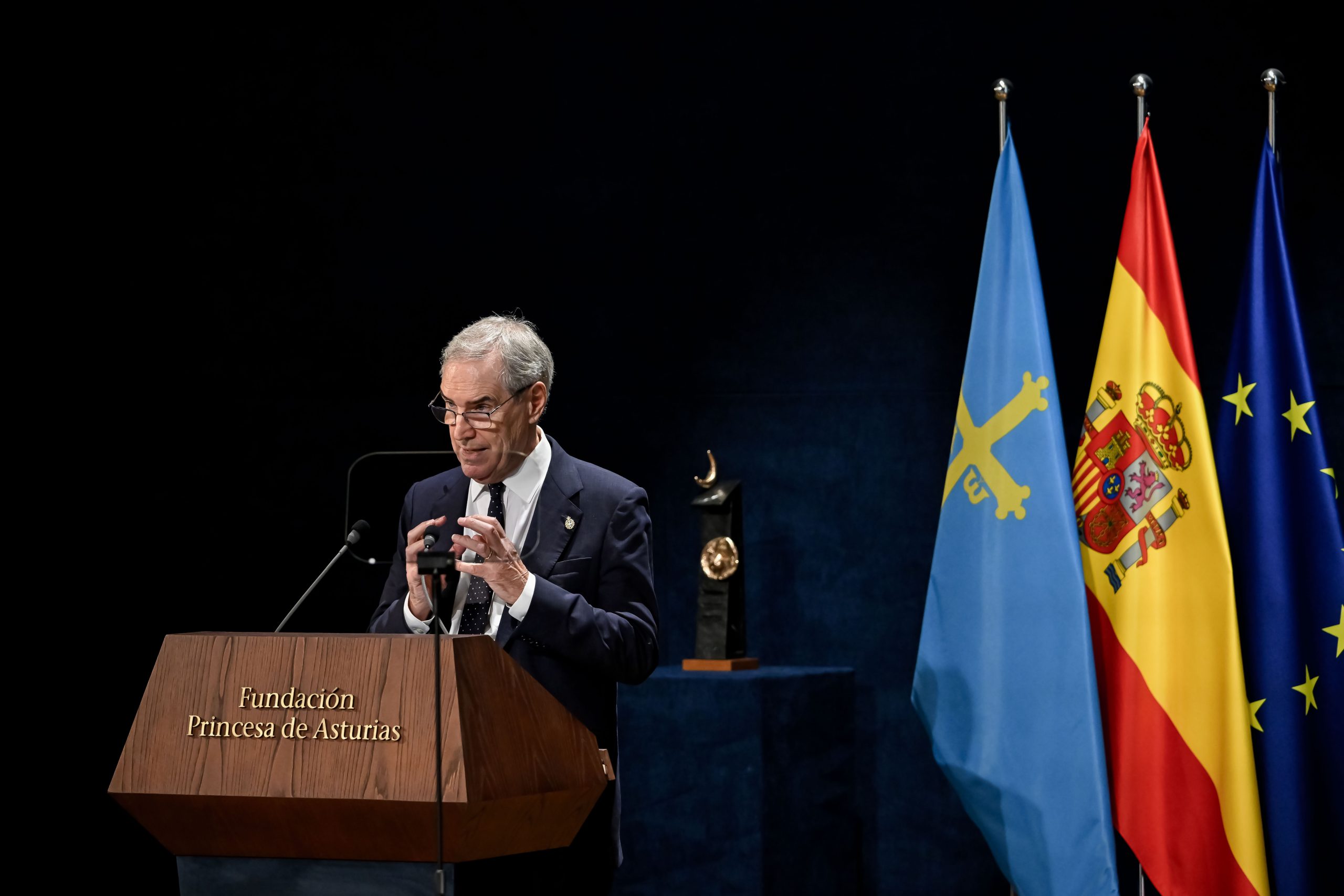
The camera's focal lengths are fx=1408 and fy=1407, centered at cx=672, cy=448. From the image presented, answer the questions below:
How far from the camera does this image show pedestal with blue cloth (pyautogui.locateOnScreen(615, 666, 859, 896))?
3250 millimetres

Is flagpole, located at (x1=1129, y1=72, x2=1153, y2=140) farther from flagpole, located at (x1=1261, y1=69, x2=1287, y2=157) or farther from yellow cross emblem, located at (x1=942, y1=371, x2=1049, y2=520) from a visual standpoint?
yellow cross emblem, located at (x1=942, y1=371, x2=1049, y2=520)

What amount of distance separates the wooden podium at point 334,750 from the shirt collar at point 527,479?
0.56m

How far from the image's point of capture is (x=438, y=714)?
56.3 inches

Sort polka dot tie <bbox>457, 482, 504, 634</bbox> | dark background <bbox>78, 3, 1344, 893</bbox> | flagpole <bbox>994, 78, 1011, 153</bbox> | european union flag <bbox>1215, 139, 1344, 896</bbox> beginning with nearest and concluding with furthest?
polka dot tie <bbox>457, 482, 504, 634</bbox> → european union flag <bbox>1215, 139, 1344, 896</bbox> → flagpole <bbox>994, 78, 1011, 153</bbox> → dark background <bbox>78, 3, 1344, 893</bbox>

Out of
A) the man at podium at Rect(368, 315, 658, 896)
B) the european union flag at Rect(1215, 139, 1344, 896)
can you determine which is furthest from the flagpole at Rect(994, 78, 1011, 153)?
the man at podium at Rect(368, 315, 658, 896)

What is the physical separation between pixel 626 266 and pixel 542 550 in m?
1.91

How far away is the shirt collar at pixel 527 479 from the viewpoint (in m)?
2.13

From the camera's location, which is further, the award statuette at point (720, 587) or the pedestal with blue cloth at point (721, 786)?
the award statuette at point (720, 587)

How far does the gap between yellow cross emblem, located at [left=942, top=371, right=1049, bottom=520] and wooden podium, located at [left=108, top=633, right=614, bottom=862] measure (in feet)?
5.50

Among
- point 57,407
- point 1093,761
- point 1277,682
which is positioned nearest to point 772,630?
point 1093,761

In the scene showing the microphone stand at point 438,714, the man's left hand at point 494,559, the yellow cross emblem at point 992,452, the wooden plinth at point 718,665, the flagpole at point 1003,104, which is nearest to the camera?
the microphone stand at point 438,714

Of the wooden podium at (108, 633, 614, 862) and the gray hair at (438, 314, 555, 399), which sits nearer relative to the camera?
the wooden podium at (108, 633, 614, 862)

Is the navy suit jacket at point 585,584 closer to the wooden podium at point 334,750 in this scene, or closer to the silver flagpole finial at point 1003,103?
the wooden podium at point 334,750

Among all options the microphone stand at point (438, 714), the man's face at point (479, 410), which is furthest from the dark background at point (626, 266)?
the microphone stand at point (438, 714)
